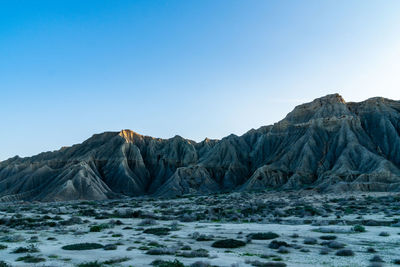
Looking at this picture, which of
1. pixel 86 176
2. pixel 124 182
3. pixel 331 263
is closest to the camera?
pixel 331 263

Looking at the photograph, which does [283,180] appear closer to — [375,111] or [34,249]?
[375,111]

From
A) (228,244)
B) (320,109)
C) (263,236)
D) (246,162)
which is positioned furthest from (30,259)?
(320,109)

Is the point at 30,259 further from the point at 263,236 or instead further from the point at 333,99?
the point at 333,99

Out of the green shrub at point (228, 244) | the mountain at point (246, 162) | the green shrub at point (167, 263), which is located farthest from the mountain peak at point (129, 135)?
the green shrub at point (167, 263)

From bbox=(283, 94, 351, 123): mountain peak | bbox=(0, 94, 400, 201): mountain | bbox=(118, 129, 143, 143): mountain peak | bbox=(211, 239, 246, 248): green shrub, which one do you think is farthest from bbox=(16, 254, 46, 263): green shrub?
bbox=(118, 129, 143, 143): mountain peak

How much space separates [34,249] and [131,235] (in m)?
7.25

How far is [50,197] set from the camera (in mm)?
78812

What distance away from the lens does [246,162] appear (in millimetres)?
104875

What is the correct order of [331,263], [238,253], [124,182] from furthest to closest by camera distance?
[124,182] < [238,253] < [331,263]

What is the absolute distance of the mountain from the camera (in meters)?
76.2

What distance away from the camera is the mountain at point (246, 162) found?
250 feet

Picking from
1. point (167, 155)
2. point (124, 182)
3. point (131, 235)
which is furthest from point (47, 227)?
point (167, 155)

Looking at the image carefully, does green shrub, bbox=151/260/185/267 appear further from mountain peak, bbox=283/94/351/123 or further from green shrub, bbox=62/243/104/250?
mountain peak, bbox=283/94/351/123

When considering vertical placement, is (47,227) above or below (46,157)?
below
